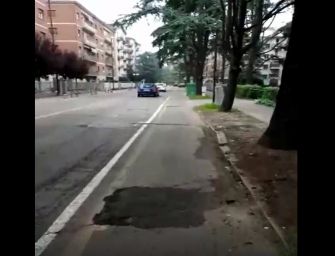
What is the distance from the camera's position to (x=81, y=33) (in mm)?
96500

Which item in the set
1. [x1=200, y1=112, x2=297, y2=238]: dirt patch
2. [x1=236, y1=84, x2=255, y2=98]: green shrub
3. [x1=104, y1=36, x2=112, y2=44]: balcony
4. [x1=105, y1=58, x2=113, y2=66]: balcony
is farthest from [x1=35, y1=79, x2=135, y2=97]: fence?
[x1=104, y1=36, x2=112, y2=44]: balcony

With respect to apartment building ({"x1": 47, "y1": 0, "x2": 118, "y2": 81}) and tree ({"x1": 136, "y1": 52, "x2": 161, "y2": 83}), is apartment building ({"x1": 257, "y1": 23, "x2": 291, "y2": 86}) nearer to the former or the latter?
apartment building ({"x1": 47, "y1": 0, "x2": 118, "y2": 81})

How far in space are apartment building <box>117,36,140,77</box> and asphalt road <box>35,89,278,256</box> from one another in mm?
136967

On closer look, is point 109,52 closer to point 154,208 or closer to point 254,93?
point 254,93

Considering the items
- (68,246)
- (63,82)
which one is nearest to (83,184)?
(68,246)

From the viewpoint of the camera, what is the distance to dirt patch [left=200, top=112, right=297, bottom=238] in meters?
6.33

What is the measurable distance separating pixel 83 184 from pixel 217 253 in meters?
3.82

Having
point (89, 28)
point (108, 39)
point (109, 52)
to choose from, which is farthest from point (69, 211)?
point (108, 39)

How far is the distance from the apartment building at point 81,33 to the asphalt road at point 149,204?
65611 mm

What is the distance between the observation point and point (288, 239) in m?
5.17

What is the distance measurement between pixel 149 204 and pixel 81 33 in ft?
306

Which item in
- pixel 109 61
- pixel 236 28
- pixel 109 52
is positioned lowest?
pixel 109 61

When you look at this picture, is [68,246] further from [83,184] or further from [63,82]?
[63,82]
